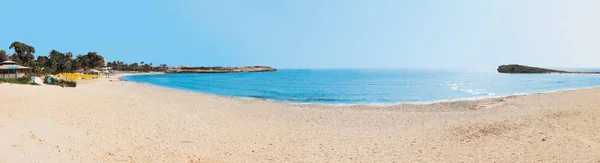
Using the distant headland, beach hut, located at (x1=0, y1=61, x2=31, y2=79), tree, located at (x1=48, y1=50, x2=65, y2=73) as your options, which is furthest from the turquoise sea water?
the distant headland

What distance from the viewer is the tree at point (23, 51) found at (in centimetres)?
6994

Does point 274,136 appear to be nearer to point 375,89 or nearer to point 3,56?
point 375,89

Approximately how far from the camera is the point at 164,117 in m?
17.9

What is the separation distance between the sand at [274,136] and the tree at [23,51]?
211 feet

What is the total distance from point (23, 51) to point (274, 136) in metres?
79.8

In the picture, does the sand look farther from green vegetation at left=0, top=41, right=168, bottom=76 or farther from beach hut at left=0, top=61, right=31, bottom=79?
green vegetation at left=0, top=41, right=168, bottom=76

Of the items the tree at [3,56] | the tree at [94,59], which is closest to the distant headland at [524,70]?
the tree at [94,59]

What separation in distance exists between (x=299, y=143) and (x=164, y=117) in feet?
27.5

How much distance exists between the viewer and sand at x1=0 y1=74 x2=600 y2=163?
35.5 ft

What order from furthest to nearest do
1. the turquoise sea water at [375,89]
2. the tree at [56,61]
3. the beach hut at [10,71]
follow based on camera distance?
the tree at [56,61] < the beach hut at [10,71] < the turquoise sea water at [375,89]

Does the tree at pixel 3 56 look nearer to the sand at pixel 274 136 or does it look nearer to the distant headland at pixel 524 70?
the sand at pixel 274 136

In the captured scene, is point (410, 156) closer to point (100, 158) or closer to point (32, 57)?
point (100, 158)

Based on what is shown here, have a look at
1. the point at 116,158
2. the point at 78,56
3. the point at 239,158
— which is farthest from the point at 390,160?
the point at 78,56

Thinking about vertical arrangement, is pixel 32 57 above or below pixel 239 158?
above
